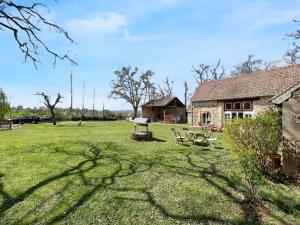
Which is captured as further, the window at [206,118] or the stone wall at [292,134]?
the window at [206,118]

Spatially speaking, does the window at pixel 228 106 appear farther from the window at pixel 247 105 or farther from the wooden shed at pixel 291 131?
the wooden shed at pixel 291 131

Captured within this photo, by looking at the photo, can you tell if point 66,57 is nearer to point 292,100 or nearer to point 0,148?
point 0,148

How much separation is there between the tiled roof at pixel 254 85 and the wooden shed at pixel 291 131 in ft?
43.8

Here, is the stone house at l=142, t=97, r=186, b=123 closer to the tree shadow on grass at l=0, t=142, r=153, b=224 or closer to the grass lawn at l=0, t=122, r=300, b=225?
the tree shadow on grass at l=0, t=142, r=153, b=224

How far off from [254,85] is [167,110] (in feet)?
78.7

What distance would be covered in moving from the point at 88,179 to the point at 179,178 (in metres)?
3.14

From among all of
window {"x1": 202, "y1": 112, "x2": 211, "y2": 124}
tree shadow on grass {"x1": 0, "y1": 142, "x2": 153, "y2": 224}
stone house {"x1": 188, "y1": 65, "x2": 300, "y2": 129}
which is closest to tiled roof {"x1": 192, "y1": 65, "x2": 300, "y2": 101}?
stone house {"x1": 188, "y1": 65, "x2": 300, "y2": 129}

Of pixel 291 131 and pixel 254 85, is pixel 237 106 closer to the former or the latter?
pixel 254 85

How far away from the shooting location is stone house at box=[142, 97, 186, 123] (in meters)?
46.9

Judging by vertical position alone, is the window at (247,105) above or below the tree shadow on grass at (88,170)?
above

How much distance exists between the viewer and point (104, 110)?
6500cm

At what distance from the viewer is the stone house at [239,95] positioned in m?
24.5

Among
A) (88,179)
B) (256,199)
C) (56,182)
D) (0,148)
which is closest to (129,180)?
(88,179)

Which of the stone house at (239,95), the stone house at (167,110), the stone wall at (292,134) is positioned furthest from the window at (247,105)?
the stone house at (167,110)
